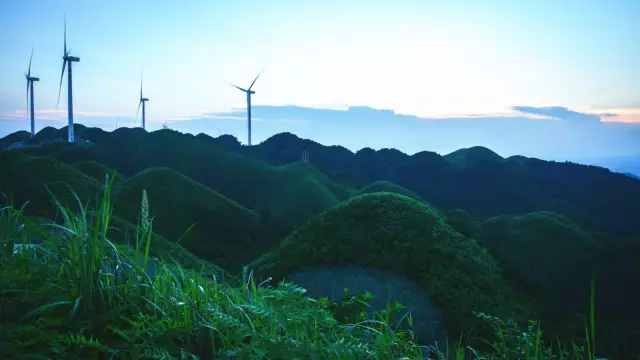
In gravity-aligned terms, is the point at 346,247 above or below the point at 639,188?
above

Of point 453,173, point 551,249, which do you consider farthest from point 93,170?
point 453,173

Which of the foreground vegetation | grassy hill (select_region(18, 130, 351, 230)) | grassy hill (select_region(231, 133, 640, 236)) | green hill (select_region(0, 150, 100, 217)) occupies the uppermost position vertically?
the foreground vegetation

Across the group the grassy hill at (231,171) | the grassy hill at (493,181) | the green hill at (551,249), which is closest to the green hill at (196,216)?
the grassy hill at (231,171)

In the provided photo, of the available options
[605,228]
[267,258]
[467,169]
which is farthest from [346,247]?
[467,169]

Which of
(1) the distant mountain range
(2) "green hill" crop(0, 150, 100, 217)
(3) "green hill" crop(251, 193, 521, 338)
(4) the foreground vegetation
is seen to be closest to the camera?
(4) the foreground vegetation

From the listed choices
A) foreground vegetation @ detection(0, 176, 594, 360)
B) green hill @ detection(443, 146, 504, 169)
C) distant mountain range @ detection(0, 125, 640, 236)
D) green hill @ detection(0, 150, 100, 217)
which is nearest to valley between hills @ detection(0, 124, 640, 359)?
foreground vegetation @ detection(0, 176, 594, 360)

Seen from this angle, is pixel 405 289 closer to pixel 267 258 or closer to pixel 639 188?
pixel 267 258

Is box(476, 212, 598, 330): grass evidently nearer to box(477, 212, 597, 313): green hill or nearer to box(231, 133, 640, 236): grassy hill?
box(477, 212, 597, 313): green hill

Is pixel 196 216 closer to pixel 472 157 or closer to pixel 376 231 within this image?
pixel 376 231
